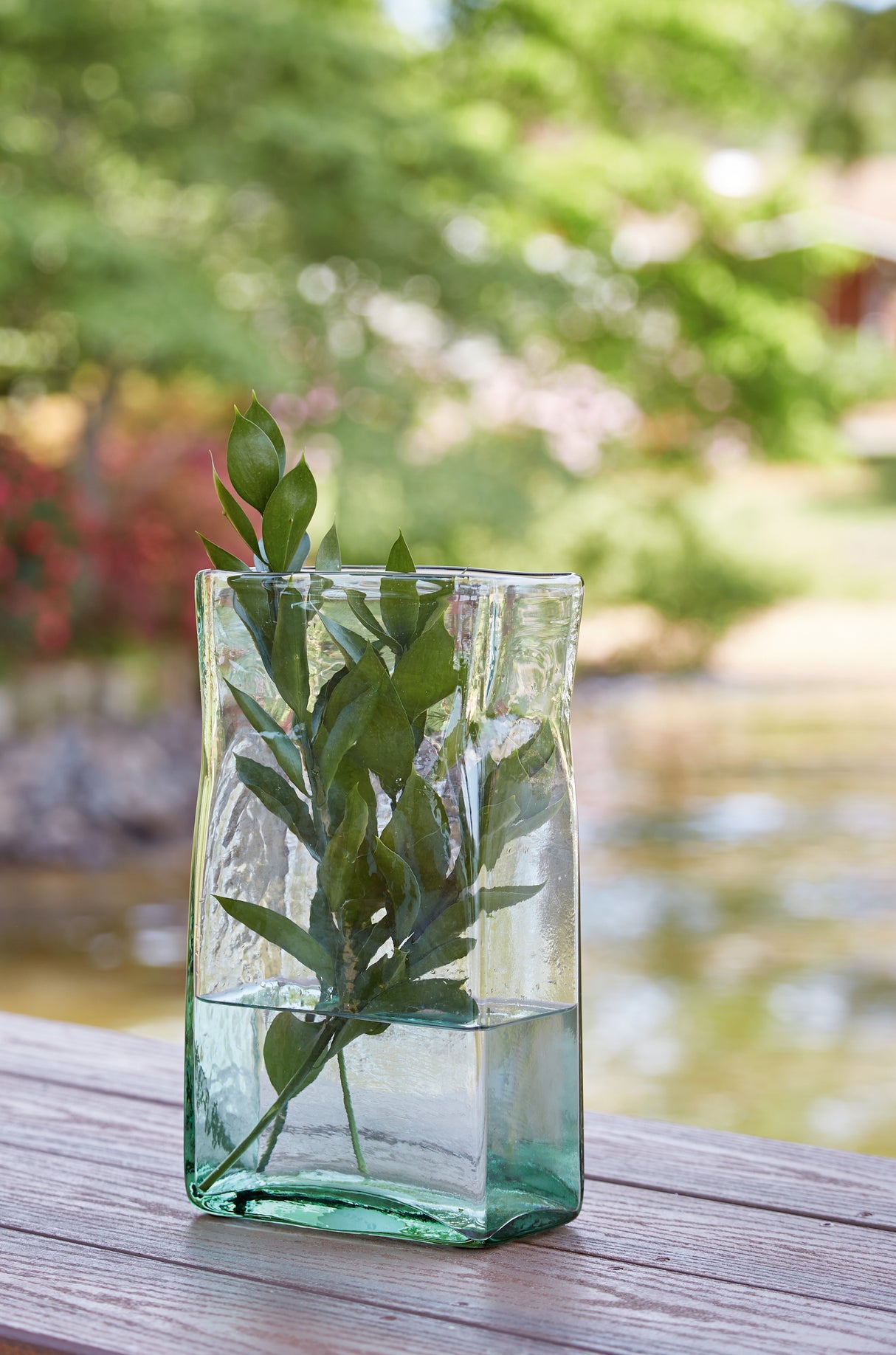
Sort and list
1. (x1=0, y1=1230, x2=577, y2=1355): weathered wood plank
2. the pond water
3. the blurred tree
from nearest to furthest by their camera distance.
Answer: (x1=0, y1=1230, x2=577, y2=1355): weathered wood plank → the pond water → the blurred tree

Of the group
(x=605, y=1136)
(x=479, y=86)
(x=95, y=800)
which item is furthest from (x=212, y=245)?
(x=605, y=1136)

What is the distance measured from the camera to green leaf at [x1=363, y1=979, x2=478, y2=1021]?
0.61m

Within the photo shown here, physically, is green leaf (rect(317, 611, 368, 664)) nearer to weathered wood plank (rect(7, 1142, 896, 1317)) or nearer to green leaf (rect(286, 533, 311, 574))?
green leaf (rect(286, 533, 311, 574))

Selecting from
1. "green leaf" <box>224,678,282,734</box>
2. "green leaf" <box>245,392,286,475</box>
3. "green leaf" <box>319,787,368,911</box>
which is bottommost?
"green leaf" <box>319,787,368,911</box>

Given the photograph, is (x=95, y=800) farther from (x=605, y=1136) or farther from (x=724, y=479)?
(x=724, y=479)

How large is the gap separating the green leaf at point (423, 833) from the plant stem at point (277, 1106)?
72 mm

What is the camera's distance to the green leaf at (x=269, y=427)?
663mm

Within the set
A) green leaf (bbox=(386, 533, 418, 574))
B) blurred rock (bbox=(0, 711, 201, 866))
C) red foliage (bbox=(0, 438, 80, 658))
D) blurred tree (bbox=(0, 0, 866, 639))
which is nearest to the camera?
green leaf (bbox=(386, 533, 418, 574))

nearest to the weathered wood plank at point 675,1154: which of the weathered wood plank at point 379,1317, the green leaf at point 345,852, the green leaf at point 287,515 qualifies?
the weathered wood plank at point 379,1317

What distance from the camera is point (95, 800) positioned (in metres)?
4.41

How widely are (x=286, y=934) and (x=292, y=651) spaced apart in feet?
0.36

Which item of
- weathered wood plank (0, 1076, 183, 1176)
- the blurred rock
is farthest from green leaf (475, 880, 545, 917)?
the blurred rock

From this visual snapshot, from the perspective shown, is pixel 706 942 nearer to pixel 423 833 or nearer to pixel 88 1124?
pixel 88 1124

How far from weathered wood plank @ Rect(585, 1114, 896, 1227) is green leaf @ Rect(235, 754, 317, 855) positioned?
0.74 ft
